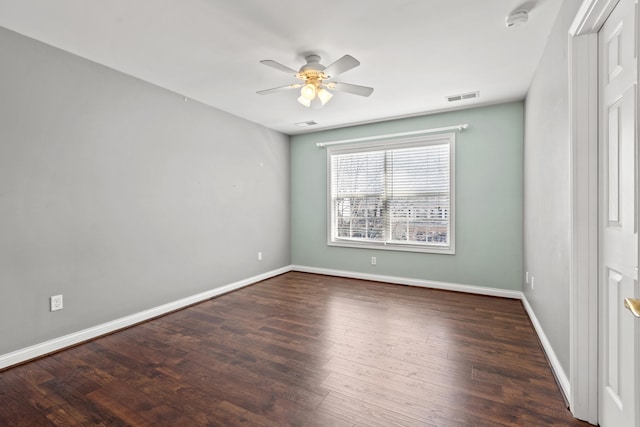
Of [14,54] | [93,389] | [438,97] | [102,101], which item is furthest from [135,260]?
[438,97]

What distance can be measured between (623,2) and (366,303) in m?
3.24

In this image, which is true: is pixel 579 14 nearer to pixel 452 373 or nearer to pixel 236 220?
pixel 452 373

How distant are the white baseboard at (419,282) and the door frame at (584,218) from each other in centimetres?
242

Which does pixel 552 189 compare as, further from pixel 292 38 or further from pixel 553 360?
pixel 292 38

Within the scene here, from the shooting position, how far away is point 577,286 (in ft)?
5.41

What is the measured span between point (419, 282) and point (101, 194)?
413 cm

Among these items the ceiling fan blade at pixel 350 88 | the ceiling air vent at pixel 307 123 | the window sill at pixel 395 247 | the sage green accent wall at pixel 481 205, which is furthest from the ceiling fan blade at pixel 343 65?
the window sill at pixel 395 247

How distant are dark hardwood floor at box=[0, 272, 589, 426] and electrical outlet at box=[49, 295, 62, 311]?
0.38m

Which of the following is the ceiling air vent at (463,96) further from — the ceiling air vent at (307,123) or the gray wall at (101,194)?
the gray wall at (101,194)

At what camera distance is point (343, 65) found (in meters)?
2.30

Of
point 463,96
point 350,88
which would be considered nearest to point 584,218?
point 350,88

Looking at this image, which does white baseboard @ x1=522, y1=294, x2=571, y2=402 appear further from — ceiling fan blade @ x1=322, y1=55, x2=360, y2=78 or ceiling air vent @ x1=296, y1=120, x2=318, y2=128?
ceiling air vent @ x1=296, y1=120, x2=318, y2=128

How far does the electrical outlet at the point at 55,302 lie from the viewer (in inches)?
98.4

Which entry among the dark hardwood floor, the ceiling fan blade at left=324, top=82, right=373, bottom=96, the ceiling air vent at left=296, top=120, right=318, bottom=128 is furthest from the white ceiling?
the dark hardwood floor
